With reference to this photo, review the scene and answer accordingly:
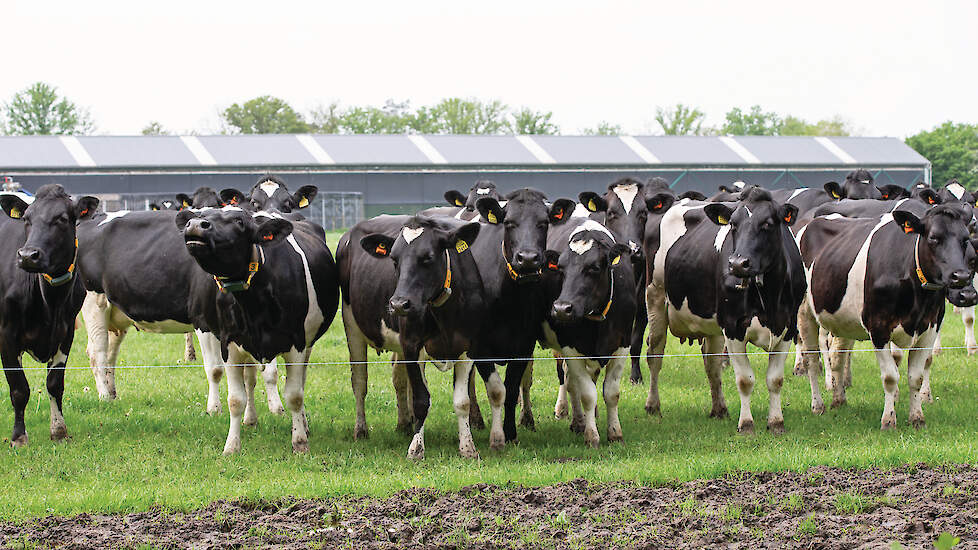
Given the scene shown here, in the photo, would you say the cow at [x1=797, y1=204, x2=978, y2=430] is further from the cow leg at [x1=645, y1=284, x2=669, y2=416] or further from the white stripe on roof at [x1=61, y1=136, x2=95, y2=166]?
the white stripe on roof at [x1=61, y1=136, x2=95, y2=166]

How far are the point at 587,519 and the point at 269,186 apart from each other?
9.16 meters

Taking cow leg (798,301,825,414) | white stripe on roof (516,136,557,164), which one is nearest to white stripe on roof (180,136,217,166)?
white stripe on roof (516,136,557,164)

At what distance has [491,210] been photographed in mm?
9734

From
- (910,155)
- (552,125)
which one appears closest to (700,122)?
(552,125)

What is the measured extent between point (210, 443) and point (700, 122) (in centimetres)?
9546

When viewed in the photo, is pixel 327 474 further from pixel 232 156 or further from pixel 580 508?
pixel 232 156

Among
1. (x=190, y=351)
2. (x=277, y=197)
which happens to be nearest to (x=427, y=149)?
(x=190, y=351)

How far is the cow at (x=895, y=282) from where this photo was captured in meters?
9.67

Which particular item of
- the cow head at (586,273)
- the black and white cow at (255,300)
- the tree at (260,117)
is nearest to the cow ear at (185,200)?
the black and white cow at (255,300)

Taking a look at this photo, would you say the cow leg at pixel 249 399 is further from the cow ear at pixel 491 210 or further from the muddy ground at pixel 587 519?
the muddy ground at pixel 587 519

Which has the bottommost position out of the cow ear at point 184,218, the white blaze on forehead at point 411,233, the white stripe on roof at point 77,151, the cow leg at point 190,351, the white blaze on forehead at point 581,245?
the cow leg at point 190,351

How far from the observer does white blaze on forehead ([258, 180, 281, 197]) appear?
48.2 feet

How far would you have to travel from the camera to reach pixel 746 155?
186 ft

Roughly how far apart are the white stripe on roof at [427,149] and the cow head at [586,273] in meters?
43.8
